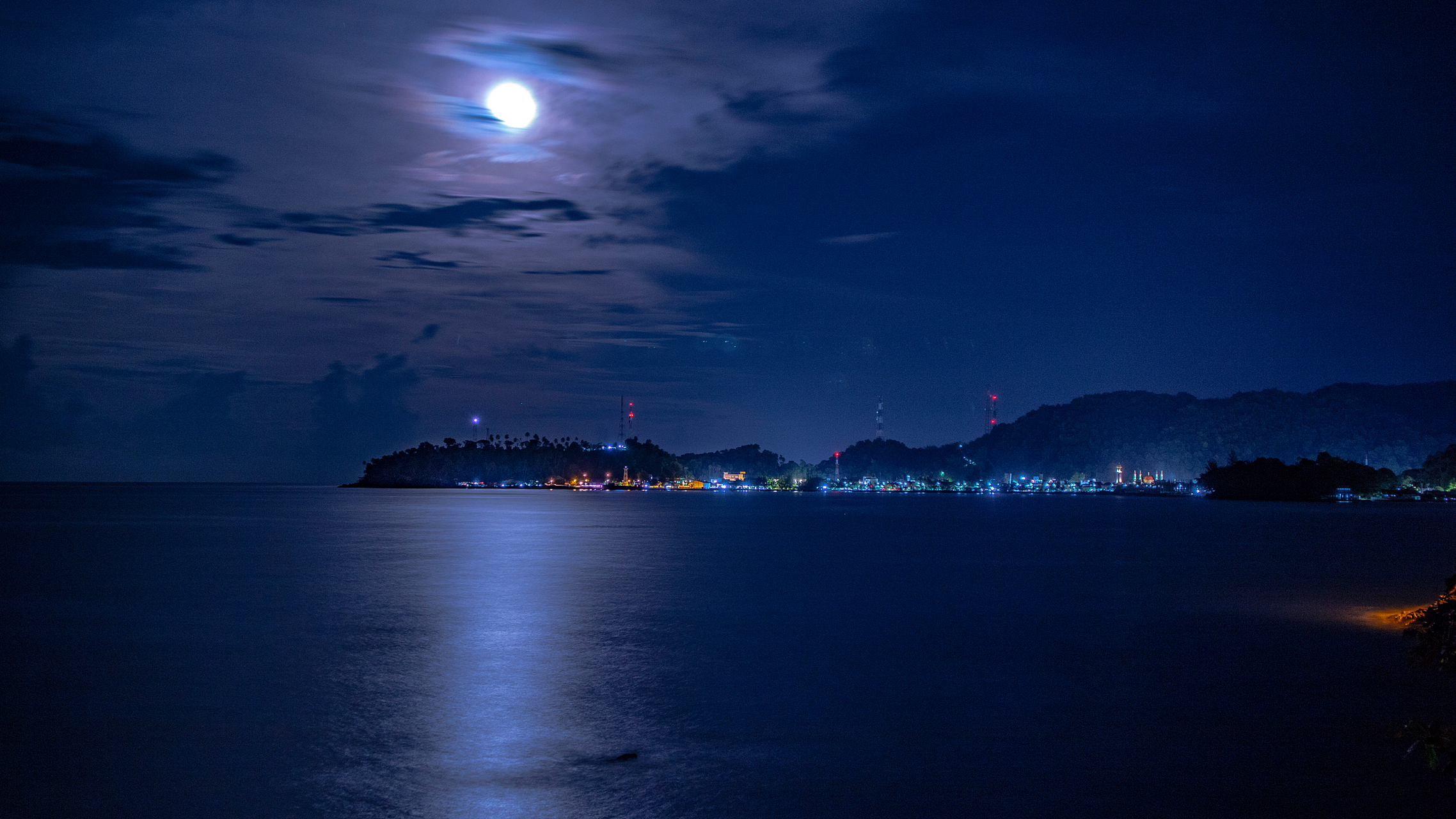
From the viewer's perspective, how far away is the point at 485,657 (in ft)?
54.3

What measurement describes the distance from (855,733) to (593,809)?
148 inches

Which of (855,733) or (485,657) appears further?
(485,657)

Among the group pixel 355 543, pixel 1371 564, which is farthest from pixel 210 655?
pixel 1371 564

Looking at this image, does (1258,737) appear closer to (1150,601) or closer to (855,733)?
(855,733)

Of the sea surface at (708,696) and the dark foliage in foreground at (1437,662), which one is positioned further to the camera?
the sea surface at (708,696)

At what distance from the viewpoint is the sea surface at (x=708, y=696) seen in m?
9.13

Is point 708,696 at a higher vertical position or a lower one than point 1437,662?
lower

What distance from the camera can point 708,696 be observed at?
1357 centimetres

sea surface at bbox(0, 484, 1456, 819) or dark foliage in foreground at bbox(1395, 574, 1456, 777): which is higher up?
dark foliage in foreground at bbox(1395, 574, 1456, 777)

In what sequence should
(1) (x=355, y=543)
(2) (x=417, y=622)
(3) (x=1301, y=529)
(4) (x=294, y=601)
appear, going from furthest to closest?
(3) (x=1301, y=529)
(1) (x=355, y=543)
(4) (x=294, y=601)
(2) (x=417, y=622)

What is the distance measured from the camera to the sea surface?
360 inches

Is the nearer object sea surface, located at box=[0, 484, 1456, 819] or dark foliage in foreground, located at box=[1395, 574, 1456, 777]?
dark foliage in foreground, located at box=[1395, 574, 1456, 777]

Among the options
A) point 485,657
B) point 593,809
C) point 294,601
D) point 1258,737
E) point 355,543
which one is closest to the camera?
point 593,809

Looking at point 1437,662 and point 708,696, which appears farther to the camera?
point 1437,662
